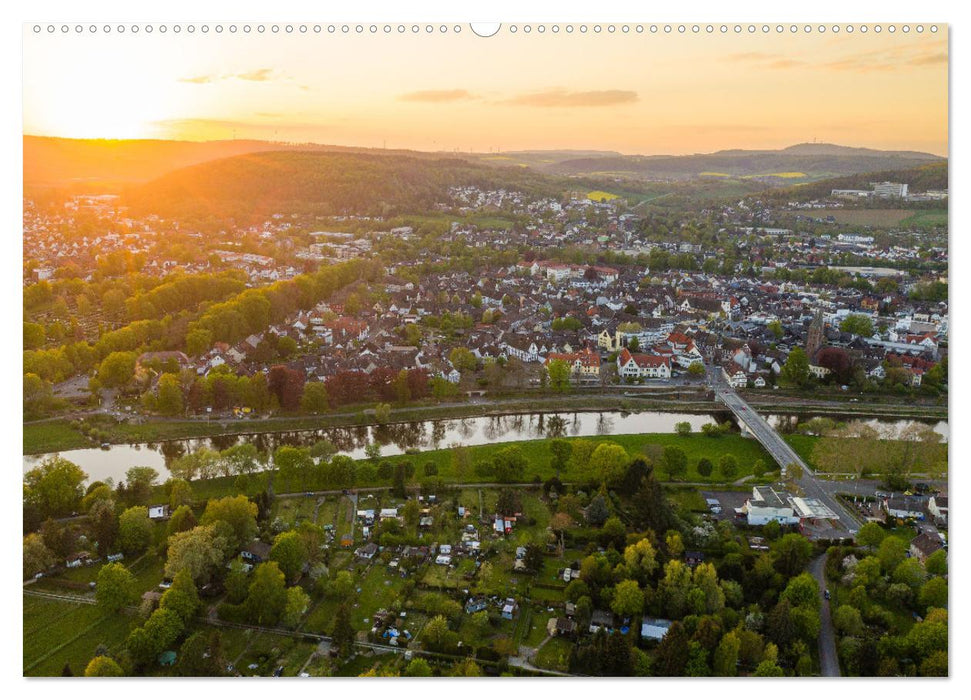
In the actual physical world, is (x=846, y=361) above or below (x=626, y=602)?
above

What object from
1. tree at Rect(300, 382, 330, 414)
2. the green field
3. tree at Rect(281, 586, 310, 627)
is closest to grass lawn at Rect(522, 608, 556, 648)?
tree at Rect(281, 586, 310, 627)

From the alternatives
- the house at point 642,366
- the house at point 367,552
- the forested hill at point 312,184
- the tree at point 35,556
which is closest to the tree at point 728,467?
the house at point 642,366

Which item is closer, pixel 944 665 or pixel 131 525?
pixel 944 665

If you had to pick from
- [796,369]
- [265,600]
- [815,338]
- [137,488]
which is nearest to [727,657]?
[265,600]

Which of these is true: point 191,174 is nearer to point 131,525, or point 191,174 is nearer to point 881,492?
point 131,525

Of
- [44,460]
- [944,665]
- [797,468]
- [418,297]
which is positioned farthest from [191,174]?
[944,665]

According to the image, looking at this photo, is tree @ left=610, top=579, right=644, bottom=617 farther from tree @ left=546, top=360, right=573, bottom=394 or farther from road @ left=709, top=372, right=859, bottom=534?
tree @ left=546, top=360, right=573, bottom=394
